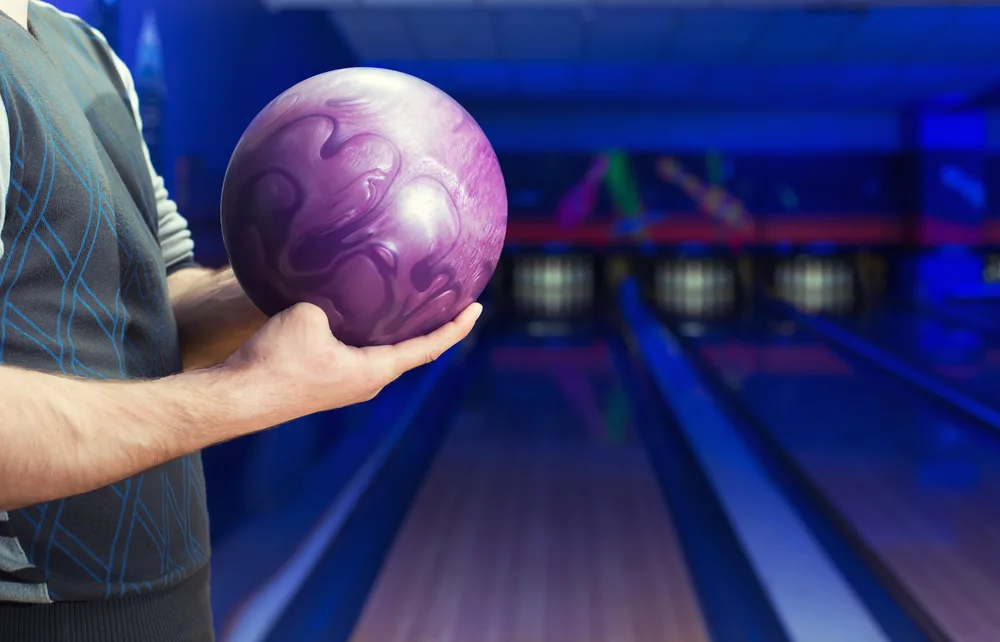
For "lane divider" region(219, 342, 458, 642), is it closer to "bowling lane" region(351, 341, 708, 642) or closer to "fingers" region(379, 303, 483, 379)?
"bowling lane" region(351, 341, 708, 642)

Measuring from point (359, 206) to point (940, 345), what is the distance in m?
5.83

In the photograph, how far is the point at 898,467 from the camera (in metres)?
3.43

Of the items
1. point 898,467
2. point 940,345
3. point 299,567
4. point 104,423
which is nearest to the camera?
point 104,423

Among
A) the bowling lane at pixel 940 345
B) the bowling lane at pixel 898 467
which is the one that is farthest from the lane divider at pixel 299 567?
the bowling lane at pixel 940 345

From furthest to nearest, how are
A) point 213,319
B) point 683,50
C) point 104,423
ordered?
point 683,50 < point 213,319 < point 104,423

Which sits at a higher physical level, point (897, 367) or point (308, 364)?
point (308, 364)

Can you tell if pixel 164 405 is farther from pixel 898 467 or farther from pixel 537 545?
pixel 898 467

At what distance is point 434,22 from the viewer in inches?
233

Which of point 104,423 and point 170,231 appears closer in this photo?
point 104,423

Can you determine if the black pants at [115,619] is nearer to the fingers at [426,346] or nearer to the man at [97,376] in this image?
the man at [97,376]

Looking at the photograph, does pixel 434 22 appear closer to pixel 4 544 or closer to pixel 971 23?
pixel 971 23

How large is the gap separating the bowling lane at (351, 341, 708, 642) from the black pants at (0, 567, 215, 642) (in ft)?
4.78

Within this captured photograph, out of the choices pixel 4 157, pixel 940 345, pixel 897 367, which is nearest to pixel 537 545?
pixel 4 157

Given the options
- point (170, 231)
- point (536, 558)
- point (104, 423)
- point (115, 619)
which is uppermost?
point (170, 231)
